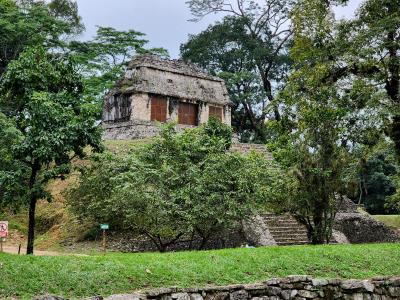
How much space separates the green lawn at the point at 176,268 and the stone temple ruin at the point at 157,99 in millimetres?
19490

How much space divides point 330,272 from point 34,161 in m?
7.71

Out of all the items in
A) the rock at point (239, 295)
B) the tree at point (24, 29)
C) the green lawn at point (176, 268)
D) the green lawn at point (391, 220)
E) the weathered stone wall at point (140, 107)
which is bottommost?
the rock at point (239, 295)

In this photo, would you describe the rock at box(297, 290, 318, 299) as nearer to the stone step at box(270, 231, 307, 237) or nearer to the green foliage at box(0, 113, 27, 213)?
the green foliage at box(0, 113, 27, 213)

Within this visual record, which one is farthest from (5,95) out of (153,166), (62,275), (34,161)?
(62,275)

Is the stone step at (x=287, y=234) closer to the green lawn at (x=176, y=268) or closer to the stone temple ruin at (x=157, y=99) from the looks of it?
the green lawn at (x=176, y=268)

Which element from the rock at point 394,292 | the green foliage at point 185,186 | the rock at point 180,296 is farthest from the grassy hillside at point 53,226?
the rock at point 394,292

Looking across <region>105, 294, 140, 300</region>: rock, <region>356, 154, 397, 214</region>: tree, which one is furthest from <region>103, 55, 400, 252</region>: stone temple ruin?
<region>105, 294, 140, 300</region>: rock

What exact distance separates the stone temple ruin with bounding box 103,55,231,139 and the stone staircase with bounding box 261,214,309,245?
11.2 m

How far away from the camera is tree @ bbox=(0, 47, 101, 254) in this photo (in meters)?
13.0

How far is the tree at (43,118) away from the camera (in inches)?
512

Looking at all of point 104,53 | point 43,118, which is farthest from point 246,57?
point 43,118

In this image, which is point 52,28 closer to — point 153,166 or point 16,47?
point 16,47

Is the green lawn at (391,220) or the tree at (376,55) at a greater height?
the tree at (376,55)

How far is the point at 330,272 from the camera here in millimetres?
11156
